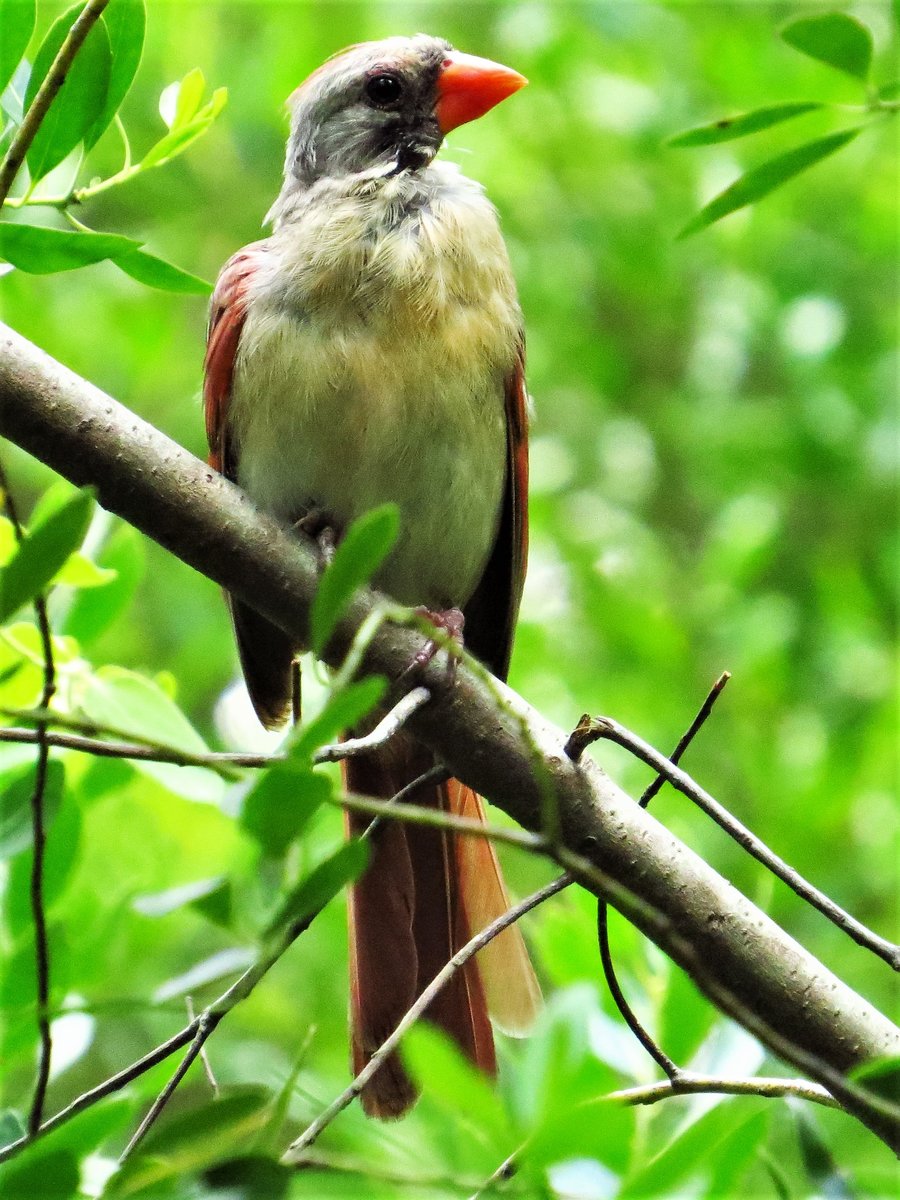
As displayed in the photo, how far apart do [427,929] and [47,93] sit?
170 centimetres

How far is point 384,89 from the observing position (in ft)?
10.1

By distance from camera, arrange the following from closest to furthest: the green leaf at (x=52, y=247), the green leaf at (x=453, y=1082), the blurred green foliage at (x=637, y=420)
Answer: the green leaf at (x=453, y=1082) → the green leaf at (x=52, y=247) → the blurred green foliage at (x=637, y=420)

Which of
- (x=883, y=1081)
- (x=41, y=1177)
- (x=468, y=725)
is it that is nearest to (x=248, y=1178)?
(x=41, y=1177)

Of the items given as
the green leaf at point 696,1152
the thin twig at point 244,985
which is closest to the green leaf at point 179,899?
the thin twig at point 244,985

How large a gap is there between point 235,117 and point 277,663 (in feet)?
9.30

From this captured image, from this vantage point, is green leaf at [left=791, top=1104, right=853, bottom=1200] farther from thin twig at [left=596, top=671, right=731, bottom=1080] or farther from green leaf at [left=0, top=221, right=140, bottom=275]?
green leaf at [left=0, top=221, right=140, bottom=275]

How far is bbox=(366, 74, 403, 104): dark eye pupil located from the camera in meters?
3.08

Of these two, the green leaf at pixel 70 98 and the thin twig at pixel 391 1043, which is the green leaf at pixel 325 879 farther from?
the green leaf at pixel 70 98

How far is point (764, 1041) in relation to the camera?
129cm

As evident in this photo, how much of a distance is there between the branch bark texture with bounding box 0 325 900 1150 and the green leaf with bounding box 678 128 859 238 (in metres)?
0.63

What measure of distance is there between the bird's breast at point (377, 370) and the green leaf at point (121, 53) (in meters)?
0.85

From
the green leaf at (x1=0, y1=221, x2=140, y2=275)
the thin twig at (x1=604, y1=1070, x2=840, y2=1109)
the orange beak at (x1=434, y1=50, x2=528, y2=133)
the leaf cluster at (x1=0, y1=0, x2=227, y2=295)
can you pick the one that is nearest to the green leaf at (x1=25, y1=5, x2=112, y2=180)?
the leaf cluster at (x1=0, y1=0, x2=227, y2=295)

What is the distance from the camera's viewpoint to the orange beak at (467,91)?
309 centimetres

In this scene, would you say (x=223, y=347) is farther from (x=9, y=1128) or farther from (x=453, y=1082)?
(x=453, y=1082)
